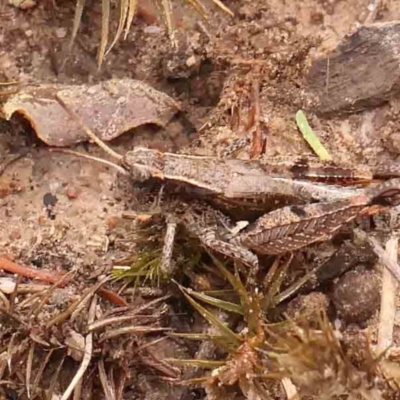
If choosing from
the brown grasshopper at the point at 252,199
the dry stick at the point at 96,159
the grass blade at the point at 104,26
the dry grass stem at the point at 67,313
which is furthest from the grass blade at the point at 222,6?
the dry grass stem at the point at 67,313

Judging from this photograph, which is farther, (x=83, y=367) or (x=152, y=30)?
(x=152, y=30)

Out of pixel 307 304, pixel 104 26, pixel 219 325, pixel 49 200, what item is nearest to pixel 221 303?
pixel 219 325

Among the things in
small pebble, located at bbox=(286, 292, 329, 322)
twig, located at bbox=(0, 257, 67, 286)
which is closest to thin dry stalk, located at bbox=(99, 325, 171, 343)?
twig, located at bbox=(0, 257, 67, 286)

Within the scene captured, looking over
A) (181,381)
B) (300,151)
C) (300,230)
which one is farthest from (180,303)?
(300,151)

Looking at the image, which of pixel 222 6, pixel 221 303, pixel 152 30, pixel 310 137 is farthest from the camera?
pixel 152 30

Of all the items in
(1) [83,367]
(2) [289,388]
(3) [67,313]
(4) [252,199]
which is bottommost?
(2) [289,388]

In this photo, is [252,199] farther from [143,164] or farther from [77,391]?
[77,391]
